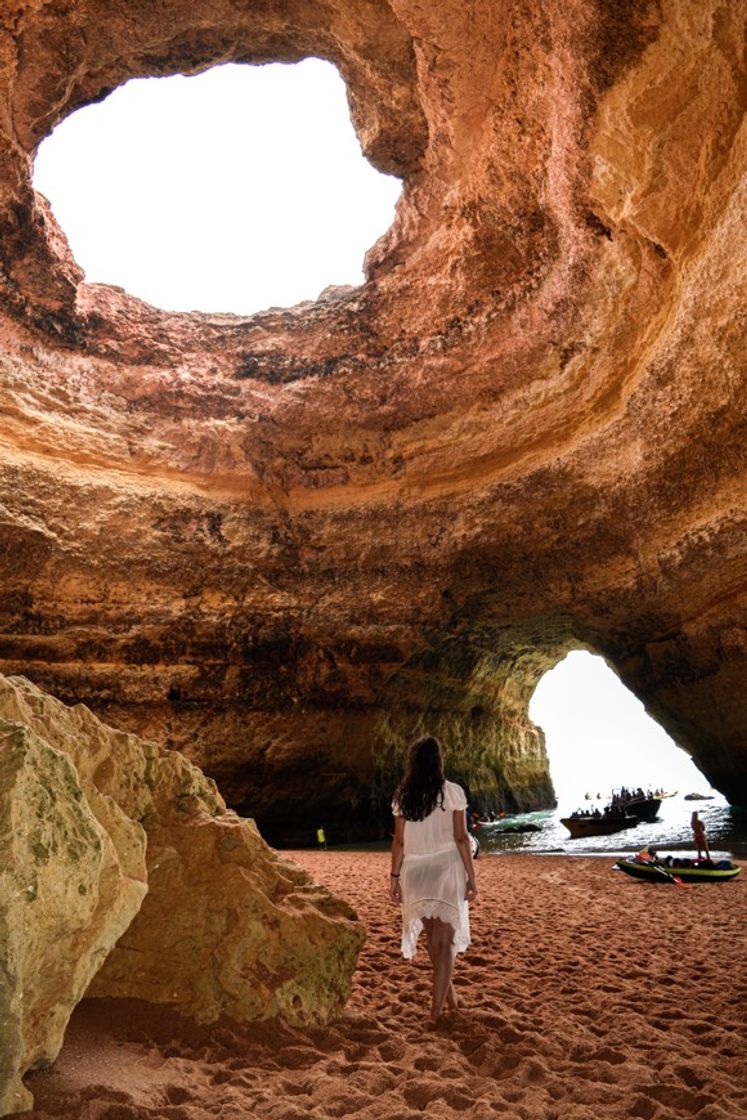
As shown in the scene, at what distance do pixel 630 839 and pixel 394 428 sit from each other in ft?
36.1

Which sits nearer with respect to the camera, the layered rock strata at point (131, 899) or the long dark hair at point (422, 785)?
the layered rock strata at point (131, 899)

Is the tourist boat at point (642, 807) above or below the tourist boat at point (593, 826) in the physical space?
above

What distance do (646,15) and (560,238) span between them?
4.83 metres

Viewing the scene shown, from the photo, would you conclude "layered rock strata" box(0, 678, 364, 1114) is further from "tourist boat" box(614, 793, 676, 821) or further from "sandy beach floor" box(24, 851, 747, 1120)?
"tourist boat" box(614, 793, 676, 821)

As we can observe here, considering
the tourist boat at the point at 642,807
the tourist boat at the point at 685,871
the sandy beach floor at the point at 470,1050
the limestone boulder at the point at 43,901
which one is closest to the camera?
the limestone boulder at the point at 43,901

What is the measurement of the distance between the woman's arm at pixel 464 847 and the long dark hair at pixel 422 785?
151mm

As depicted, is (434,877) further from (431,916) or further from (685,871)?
(685,871)

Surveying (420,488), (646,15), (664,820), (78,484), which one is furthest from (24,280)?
(664,820)

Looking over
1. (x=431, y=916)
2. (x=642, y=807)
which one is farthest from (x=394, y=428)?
(x=642, y=807)

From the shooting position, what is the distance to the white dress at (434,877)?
3982 mm

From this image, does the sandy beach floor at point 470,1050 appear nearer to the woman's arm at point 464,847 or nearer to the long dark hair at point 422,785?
the woman's arm at point 464,847

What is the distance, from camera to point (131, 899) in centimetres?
294

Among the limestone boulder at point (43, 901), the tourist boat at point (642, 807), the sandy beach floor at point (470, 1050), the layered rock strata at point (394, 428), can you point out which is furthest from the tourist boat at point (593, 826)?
the limestone boulder at point (43, 901)

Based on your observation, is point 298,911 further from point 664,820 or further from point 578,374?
point 664,820
